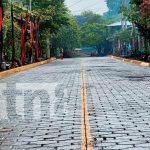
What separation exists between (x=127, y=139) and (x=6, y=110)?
415 centimetres

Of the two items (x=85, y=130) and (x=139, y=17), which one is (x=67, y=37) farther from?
(x=85, y=130)

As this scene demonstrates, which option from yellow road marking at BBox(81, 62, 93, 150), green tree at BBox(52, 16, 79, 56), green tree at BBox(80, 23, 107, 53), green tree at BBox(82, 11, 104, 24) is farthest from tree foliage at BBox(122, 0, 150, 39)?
green tree at BBox(82, 11, 104, 24)

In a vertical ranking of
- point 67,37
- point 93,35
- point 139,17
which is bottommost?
point 67,37

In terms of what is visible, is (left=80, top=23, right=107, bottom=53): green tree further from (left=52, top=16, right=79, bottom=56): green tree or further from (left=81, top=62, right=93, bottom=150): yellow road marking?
(left=81, top=62, right=93, bottom=150): yellow road marking

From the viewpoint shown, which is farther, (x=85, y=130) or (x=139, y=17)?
(x=139, y=17)

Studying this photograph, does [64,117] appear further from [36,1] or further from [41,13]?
[36,1]

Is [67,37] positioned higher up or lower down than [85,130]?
higher up

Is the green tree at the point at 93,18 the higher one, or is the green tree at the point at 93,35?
the green tree at the point at 93,18

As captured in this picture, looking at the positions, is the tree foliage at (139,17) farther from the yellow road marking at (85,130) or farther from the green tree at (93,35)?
the green tree at (93,35)

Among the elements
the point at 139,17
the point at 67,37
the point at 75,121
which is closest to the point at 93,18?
the point at 67,37

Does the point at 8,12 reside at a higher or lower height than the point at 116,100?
higher

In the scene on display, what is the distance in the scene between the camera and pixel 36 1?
53875 mm

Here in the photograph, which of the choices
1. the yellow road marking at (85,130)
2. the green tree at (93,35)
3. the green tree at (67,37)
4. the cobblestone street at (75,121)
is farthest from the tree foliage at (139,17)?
the green tree at (93,35)

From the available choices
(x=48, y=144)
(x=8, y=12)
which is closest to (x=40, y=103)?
(x=48, y=144)
